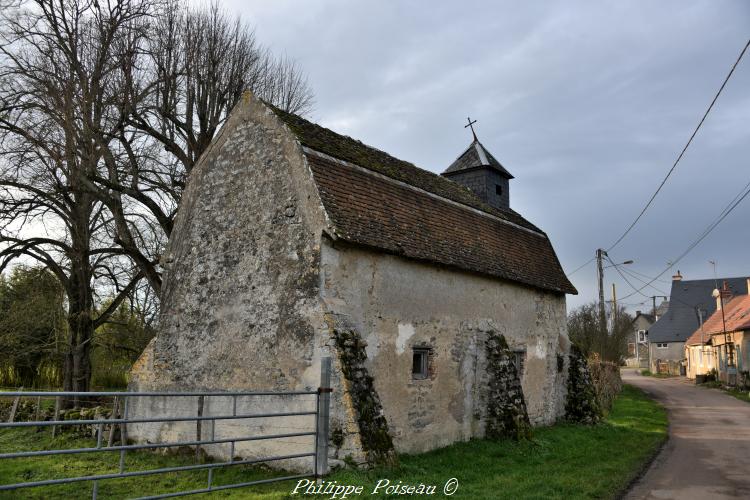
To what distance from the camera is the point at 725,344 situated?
35.7 m

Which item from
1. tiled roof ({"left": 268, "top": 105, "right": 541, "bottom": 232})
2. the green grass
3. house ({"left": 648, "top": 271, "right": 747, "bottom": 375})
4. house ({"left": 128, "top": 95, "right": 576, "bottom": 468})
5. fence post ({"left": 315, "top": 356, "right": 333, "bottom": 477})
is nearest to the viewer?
fence post ({"left": 315, "top": 356, "right": 333, "bottom": 477})

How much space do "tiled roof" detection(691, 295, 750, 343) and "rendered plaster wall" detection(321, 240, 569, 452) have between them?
24347mm

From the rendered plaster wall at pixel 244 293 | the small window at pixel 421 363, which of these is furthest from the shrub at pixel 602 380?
the rendered plaster wall at pixel 244 293

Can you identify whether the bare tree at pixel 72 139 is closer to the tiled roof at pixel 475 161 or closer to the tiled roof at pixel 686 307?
the tiled roof at pixel 475 161

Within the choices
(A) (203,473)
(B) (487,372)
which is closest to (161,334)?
(A) (203,473)

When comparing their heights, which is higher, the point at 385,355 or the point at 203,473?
the point at 385,355

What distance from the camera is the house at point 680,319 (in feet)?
182

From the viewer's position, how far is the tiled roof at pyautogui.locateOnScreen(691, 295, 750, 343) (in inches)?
1306

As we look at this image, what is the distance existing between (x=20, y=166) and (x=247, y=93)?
6165 mm

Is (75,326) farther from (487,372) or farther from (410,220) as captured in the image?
(487,372)

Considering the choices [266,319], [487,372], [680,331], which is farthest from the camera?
[680,331]

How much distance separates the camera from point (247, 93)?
1224 centimetres

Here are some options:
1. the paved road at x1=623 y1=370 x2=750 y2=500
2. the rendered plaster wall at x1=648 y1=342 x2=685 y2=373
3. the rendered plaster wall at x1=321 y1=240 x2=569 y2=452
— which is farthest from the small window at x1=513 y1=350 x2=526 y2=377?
the rendered plaster wall at x1=648 y1=342 x2=685 y2=373

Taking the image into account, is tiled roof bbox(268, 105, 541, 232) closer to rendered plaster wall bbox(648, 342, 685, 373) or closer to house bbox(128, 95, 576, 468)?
house bbox(128, 95, 576, 468)
